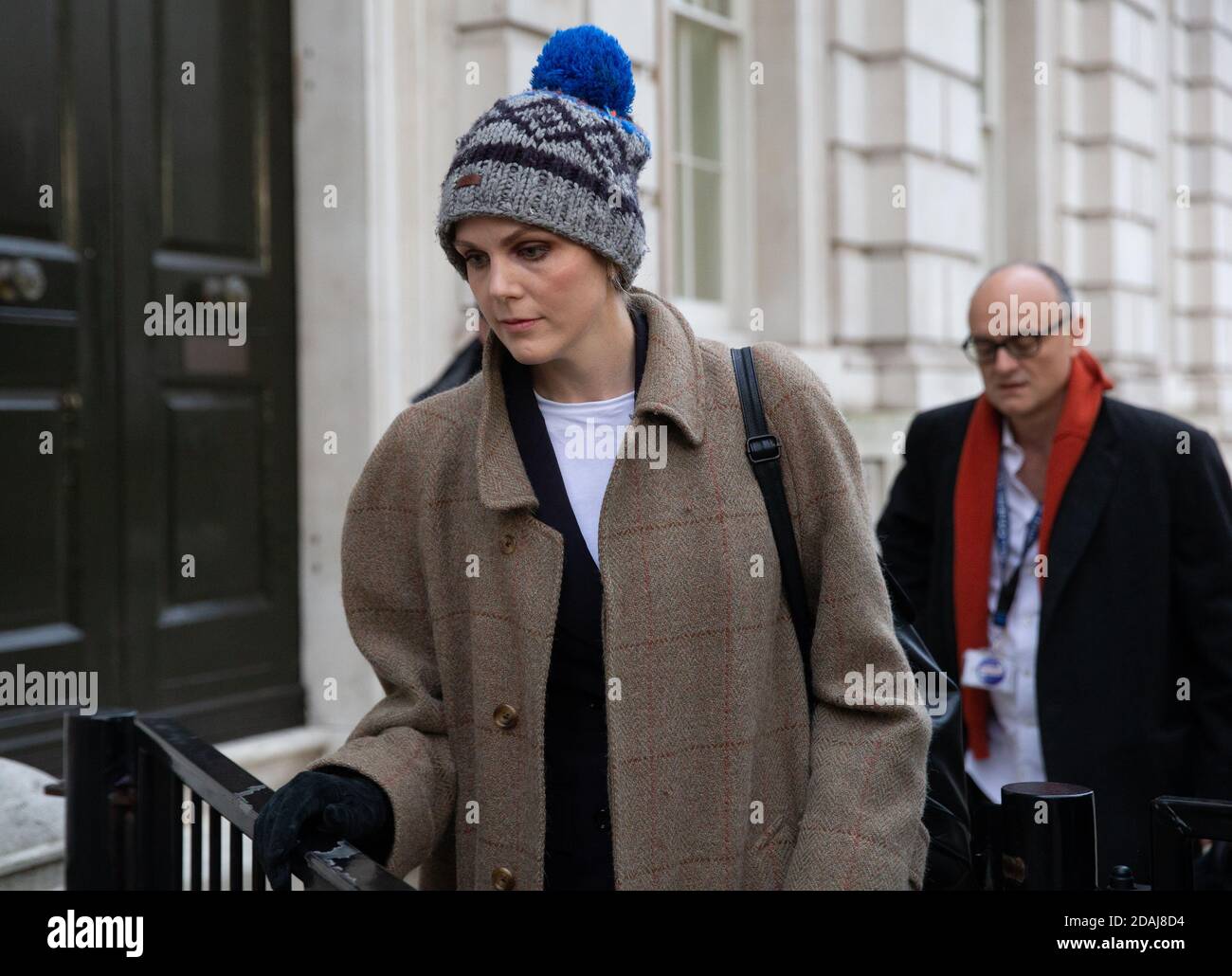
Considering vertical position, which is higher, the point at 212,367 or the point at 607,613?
the point at 212,367

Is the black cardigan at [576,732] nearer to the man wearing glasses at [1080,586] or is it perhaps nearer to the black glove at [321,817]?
the black glove at [321,817]

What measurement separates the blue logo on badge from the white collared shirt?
0.10 ft

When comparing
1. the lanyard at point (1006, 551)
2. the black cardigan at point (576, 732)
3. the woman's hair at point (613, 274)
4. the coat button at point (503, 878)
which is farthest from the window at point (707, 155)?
the coat button at point (503, 878)

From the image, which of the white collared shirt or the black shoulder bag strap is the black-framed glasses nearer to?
the white collared shirt

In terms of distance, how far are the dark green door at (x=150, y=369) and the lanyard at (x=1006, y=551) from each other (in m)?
2.57

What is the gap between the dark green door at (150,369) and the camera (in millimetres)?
4230

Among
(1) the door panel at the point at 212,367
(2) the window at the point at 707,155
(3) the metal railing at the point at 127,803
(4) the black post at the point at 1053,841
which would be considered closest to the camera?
(4) the black post at the point at 1053,841

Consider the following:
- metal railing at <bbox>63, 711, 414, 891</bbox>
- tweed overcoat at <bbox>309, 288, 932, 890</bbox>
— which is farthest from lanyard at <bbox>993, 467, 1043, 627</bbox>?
metal railing at <bbox>63, 711, 414, 891</bbox>

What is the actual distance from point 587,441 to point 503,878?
0.71 meters

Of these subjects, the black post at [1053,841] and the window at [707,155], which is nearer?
the black post at [1053,841]

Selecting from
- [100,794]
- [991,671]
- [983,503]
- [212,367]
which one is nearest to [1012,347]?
[983,503]

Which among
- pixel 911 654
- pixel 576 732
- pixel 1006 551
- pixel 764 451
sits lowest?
pixel 576 732

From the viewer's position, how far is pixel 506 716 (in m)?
2.20

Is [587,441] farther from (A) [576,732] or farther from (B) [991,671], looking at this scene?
(B) [991,671]
